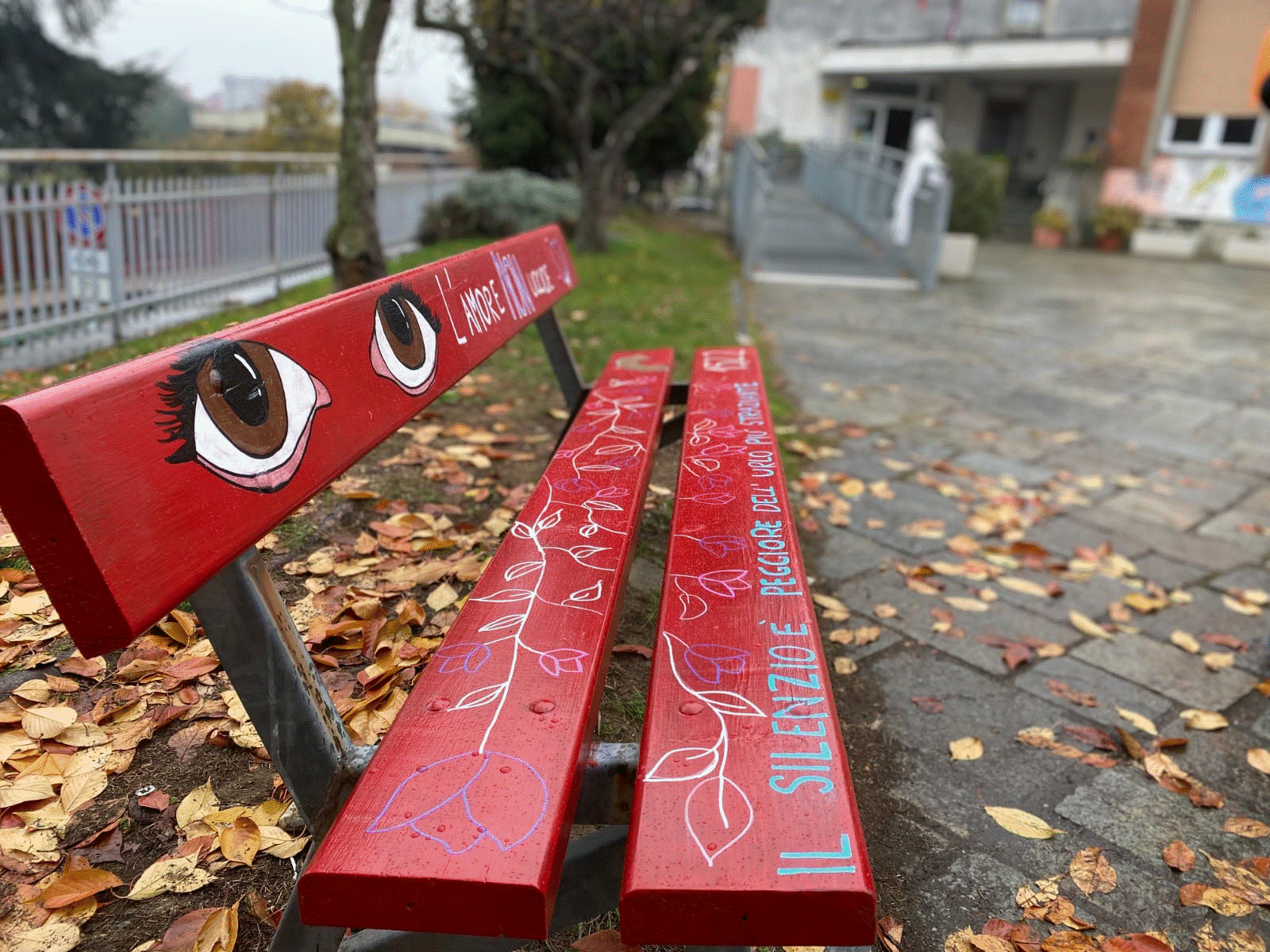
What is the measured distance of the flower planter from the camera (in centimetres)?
1725

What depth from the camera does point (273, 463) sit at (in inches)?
50.9

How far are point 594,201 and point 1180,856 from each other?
9.79 m

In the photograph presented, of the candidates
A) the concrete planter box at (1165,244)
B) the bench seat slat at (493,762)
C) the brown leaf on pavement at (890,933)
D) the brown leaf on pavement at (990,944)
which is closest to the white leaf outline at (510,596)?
the bench seat slat at (493,762)

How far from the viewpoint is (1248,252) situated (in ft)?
51.4

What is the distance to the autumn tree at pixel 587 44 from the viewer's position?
10500mm

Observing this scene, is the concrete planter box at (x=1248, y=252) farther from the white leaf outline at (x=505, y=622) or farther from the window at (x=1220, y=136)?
the white leaf outline at (x=505, y=622)

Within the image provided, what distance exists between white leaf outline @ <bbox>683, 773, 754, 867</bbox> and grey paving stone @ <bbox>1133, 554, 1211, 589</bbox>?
278 centimetres

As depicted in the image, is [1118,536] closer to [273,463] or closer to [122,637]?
[273,463]

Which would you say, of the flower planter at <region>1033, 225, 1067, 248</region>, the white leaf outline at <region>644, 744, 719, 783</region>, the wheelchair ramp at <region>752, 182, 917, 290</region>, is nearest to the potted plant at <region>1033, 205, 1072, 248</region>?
the flower planter at <region>1033, 225, 1067, 248</region>

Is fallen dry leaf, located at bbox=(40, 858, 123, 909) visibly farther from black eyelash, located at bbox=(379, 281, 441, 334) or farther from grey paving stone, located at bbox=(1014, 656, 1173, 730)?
grey paving stone, located at bbox=(1014, 656, 1173, 730)

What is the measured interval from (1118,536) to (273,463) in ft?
11.5

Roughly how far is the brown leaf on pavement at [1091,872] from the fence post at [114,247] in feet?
21.3

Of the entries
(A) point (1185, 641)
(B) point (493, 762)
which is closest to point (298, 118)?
(A) point (1185, 641)

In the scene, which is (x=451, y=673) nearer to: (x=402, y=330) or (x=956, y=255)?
(x=402, y=330)
